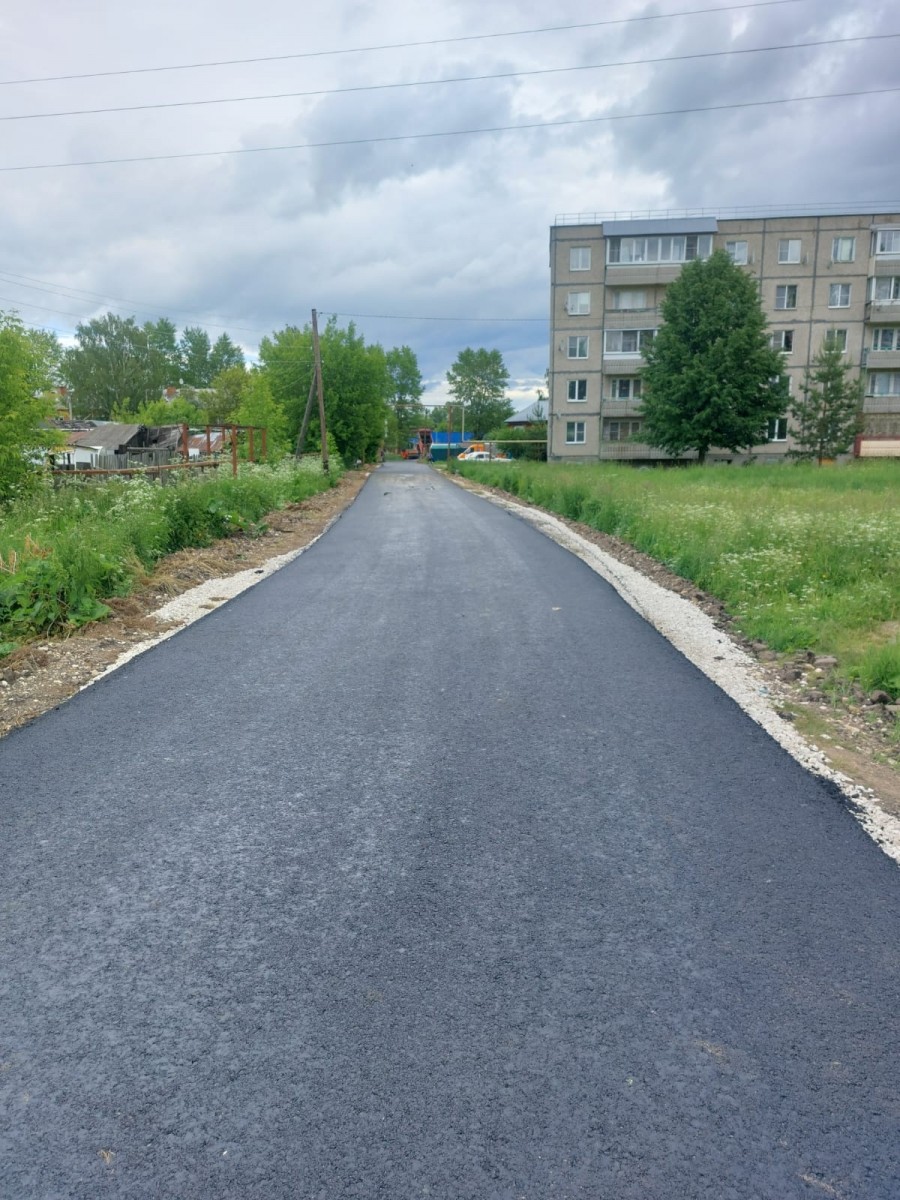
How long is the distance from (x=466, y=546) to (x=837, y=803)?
11.1m

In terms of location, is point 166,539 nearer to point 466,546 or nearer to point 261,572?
point 261,572

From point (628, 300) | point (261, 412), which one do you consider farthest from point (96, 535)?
point (628, 300)

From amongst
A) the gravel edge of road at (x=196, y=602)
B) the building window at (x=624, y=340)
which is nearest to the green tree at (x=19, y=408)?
the gravel edge of road at (x=196, y=602)

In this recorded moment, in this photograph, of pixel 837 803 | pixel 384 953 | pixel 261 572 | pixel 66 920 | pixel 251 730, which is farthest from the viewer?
pixel 261 572

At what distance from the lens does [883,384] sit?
51.7 metres

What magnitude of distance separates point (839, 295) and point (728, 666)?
172ft

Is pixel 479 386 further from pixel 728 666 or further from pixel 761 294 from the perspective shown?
pixel 728 666

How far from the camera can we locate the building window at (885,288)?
5019 cm

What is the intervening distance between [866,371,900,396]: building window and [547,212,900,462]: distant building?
0.06 meters

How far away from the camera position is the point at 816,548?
36.7 feet

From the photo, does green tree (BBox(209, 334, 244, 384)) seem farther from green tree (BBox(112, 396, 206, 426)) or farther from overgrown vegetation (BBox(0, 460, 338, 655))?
overgrown vegetation (BBox(0, 460, 338, 655))

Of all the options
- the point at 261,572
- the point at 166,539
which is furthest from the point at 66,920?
the point at 166,539

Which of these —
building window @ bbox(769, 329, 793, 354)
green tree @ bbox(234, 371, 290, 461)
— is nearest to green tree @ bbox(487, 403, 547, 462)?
building window @ bbox(769, 329, 793, 354)

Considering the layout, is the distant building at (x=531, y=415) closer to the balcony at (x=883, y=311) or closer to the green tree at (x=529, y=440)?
the green tree at (x=529, y=440)
